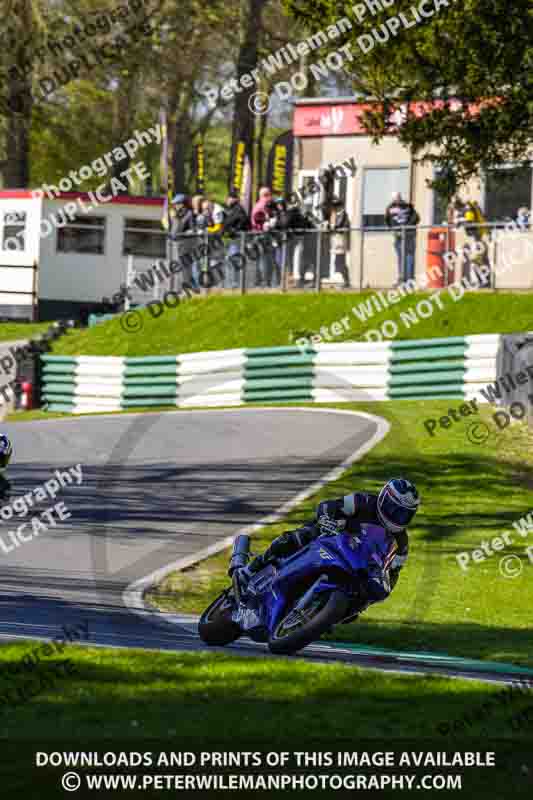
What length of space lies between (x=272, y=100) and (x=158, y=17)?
46.0ft

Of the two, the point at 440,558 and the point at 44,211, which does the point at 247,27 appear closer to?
the point at 44,211

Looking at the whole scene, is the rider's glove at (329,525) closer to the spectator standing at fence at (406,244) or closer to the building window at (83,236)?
the spectator standing at fence at (406,244)

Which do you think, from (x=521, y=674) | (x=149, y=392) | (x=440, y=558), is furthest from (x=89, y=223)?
(x=521, y=674)

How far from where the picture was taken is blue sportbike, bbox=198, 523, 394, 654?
361 inches

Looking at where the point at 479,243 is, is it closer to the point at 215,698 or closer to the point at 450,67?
the point at 450,67

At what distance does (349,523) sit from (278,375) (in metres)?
16.3

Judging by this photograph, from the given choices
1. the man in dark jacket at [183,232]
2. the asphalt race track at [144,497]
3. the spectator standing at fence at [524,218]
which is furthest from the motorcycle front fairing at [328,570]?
the man in dark jacket at [183,232]

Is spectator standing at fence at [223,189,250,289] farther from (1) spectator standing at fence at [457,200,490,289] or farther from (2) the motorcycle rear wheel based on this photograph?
(2) the motorcycle rear wheel

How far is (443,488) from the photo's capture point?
1797 cm

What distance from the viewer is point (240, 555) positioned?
32.8 ft

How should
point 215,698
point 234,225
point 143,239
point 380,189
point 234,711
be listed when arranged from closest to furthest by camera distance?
point 234,711 < point 215,698 < point 234,225 < point 380,189 < point 143,239

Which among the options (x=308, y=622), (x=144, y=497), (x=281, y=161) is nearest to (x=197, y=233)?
(x=281, y=161)

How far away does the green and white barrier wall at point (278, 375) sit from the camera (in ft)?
77.6

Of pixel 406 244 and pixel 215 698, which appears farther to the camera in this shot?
pixel 406 244
